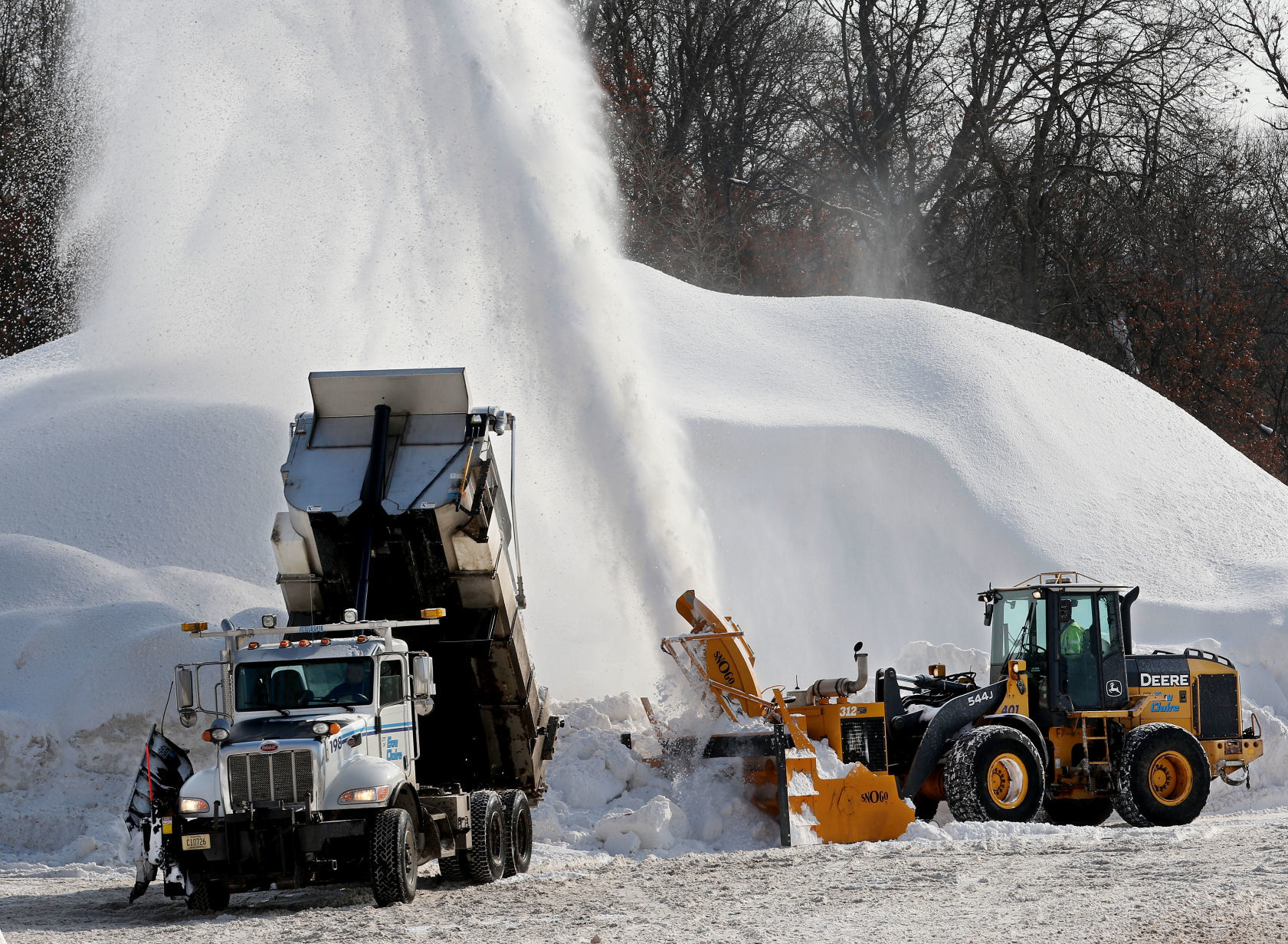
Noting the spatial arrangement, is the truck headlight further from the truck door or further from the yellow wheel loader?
the yellow wheel loader

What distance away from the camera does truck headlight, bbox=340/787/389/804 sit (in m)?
8.96

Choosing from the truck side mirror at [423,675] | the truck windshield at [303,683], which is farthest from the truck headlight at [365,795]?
the truck side mirror at [423,675]

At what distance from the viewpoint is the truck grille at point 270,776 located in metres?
8.91

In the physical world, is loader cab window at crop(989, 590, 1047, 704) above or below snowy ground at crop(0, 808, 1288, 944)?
above

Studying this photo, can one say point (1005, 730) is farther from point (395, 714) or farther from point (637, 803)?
point (395, 714)

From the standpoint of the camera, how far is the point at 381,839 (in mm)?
8875

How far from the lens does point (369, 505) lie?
1049 cm

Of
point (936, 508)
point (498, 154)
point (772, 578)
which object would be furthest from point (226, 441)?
point (936, 508)

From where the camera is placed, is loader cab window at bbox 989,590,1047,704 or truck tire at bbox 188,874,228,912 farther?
loader cab window at bbox 989,590,1047,704

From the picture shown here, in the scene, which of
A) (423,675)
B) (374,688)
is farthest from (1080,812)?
(374,688)

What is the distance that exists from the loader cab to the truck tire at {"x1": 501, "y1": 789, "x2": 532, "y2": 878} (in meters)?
4.63

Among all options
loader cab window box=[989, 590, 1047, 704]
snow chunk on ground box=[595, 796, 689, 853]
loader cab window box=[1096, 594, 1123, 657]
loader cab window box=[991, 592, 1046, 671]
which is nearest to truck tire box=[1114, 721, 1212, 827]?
loader cab window box=[1096, 594, 1123, 657]

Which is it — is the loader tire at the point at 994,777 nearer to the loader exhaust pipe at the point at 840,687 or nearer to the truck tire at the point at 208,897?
the loader exhaust pipe at the point at 840,687

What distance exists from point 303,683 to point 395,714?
654 mm
